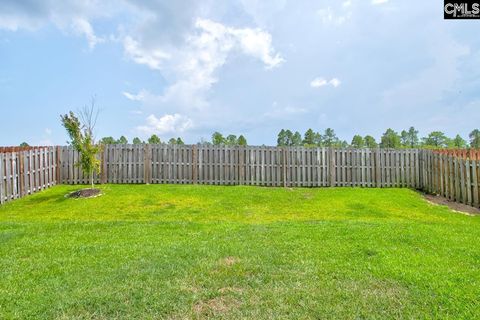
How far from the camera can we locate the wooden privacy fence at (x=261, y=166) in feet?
59.4

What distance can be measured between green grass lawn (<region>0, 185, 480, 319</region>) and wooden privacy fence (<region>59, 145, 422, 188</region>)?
9581 millimetres

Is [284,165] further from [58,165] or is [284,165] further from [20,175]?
[20,175]

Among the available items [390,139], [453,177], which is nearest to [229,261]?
[453,177]

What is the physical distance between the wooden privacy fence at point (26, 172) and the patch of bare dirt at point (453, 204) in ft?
57.4

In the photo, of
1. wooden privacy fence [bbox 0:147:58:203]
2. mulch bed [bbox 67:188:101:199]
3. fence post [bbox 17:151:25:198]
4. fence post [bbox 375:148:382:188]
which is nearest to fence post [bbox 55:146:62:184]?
wooden privacy fence [bbox 0:147:58:203]

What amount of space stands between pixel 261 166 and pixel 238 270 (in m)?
13.4

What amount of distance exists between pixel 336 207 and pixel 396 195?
450cm

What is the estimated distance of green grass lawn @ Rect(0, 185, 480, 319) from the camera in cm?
377

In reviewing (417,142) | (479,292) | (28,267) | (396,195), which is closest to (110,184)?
(28,267)

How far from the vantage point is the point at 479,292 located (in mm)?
4289

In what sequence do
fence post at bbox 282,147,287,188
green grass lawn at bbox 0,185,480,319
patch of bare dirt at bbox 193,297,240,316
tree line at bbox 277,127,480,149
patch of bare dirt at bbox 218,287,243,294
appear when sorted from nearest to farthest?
patch of bare dirt at bbox 193,297,240,316 < green grass lawn at bbox 0,185,480,319 < patch of bare dirt at bbox 218,287,243,294 < fence post at bbox 282,147,287,188 < tree line at bbox 277,127,480,149

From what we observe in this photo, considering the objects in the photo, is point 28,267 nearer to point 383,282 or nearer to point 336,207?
point 383,282

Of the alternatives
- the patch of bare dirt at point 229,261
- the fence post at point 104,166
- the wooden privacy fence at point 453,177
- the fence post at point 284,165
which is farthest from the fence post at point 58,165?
the wooden privacy fence at point 453,177

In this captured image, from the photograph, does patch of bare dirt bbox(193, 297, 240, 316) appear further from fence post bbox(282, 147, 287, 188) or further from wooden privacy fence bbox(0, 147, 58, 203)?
fence post bbox(282, 147, 287, 188)
